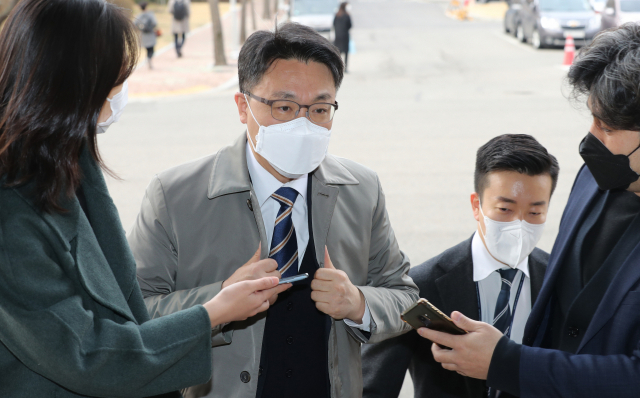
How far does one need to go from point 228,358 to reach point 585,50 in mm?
1730

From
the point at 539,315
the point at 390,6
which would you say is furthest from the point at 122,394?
the point at 390,6

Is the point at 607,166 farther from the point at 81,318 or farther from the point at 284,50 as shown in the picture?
the point at 81,318

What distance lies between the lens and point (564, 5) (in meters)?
20.6

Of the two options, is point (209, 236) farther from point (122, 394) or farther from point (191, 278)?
point (122, 394)

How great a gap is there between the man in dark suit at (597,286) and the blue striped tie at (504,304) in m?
0.38

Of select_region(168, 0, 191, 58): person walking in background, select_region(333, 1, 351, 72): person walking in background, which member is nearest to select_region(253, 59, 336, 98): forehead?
select_region(333, 1, 351, 72): person walking in background

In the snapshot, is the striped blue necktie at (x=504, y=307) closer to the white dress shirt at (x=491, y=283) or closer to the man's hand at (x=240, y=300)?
the white dress shirt at (x=491, y=283)

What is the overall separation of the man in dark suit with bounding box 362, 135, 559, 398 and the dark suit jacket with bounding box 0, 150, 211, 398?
1304 millimetres

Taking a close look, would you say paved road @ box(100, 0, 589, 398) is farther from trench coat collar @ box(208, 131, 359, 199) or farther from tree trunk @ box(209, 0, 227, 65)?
tree trunk @ box(209, 0, 227, 65)

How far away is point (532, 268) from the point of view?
9.82 ft

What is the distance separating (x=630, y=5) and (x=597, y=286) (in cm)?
1803

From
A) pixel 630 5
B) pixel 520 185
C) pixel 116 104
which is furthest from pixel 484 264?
pixel 630 5

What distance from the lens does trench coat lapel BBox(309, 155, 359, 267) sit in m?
2.43

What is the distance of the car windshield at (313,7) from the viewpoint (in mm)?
24672
